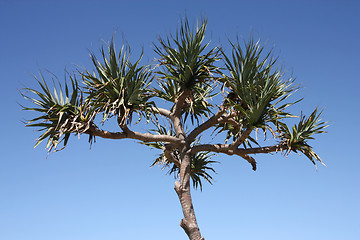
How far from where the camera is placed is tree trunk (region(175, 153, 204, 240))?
→ 9695 millimetres

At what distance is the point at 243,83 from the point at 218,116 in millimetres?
1049

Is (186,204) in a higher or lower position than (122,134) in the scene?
lower

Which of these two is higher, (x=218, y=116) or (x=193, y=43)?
(x=193, y=43)

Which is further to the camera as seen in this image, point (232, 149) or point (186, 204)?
point (232, 149)

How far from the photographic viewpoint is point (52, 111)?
31.3ft

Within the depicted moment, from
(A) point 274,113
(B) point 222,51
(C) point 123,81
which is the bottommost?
(A) point 274,113

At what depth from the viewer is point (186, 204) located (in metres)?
9.92

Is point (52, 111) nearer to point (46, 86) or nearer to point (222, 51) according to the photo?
point (46, 86)

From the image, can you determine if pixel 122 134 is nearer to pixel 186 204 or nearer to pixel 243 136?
pixel 186 204

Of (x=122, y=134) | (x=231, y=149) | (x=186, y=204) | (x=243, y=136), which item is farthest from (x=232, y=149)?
(x=122, y=134)

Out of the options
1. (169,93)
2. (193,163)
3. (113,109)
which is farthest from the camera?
(193,163)

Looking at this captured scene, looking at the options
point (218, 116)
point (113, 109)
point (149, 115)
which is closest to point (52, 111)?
point (113, 109)

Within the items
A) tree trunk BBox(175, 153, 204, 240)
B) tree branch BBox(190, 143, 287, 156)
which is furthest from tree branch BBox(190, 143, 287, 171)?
tree trunk BBox(175, 153, 204, 240)

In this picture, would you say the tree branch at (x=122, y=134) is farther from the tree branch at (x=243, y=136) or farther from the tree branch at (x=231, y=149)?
the tree branch at (x=243, y=136)
